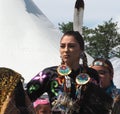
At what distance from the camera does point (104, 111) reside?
131 inches

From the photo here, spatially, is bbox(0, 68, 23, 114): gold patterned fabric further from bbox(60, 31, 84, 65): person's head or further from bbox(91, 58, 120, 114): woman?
bbox(91, 58, 120, 114): woman

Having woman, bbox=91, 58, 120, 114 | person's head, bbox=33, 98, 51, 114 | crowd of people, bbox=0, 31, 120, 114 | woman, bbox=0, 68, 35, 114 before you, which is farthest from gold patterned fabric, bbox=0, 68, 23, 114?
woman, bbox=91, 58, 120, 114

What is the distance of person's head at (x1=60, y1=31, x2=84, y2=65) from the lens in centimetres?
326

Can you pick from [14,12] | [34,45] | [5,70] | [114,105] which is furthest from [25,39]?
[5,70]

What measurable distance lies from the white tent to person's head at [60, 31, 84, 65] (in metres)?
8.32

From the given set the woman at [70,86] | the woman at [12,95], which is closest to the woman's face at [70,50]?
the woman at [70,86]

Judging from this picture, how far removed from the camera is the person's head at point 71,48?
3.26 metres

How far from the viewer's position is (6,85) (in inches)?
96.2

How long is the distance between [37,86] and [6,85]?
33.2 inches

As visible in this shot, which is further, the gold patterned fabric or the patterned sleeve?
the patterned sleeve

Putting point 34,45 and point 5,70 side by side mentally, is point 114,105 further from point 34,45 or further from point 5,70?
point 34,45

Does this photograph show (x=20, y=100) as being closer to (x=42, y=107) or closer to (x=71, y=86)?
(x=71, y=86)

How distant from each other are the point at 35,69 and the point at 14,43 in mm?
1530

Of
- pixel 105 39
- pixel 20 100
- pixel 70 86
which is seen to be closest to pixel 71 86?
pixel 70 86
